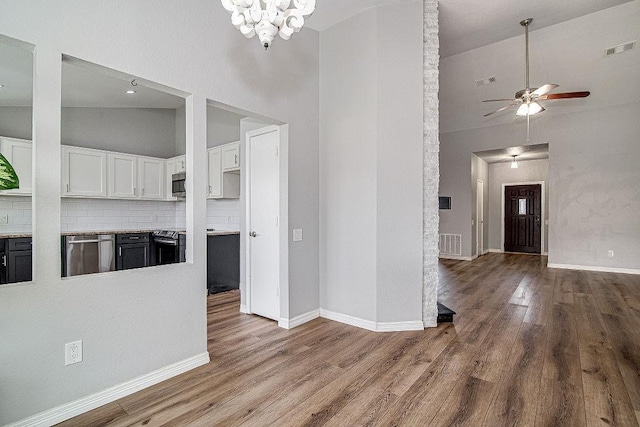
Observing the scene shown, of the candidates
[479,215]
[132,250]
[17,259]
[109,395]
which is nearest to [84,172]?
[132,250]

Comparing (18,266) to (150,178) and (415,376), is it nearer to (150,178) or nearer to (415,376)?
(150,178)

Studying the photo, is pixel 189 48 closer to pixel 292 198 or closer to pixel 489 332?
pixel 292 198

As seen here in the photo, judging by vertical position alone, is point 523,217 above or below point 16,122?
below

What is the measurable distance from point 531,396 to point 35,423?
3038 mm

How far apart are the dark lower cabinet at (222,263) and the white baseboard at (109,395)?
227 cm

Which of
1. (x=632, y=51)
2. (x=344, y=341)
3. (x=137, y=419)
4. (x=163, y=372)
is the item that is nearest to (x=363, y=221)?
(x=344, y=341)

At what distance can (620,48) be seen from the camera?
498 centimetres

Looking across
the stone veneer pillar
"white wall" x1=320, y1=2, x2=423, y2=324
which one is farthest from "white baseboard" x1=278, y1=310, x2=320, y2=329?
the stone veneer pillar

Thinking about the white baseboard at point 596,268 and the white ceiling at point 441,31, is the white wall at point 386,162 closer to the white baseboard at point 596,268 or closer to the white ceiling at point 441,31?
the white ceiling at point 441,31

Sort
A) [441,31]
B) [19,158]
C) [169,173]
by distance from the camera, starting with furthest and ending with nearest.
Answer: [169,173] → [441,31] → [19,158]

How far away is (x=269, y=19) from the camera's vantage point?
79.7 inches

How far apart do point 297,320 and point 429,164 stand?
2214 mm

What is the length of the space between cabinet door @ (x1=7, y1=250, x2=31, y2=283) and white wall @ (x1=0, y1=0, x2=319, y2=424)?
9.43 feet

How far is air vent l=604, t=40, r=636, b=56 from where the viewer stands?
488cm
